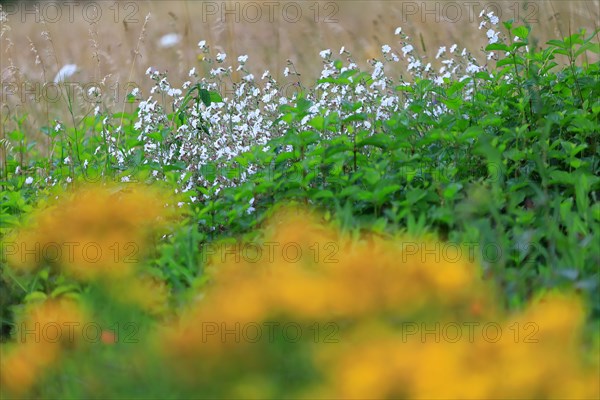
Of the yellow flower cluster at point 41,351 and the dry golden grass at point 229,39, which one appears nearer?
the yellow flower cluster at point 41,351

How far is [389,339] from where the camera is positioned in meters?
1.46

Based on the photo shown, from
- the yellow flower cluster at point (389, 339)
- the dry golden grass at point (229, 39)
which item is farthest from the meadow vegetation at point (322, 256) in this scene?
the dry golden grass at point (229, 39)

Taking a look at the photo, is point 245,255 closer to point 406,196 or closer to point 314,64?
point 406,196

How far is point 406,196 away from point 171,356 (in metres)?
1.43

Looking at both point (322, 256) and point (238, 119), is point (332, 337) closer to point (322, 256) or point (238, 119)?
point (322, 256)

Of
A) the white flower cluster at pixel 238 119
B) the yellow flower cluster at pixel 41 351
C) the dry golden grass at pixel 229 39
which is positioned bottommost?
the yellow flower cluster at pixel 41 351

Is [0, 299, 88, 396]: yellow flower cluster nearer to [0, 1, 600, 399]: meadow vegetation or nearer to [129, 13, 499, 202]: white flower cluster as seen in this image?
[0, 1, 600, 399]: meadow vegetation

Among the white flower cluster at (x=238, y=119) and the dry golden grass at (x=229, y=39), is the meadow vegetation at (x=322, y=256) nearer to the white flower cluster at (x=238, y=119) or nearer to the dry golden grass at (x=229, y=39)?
the white flower cluster at (x=238, y=119)

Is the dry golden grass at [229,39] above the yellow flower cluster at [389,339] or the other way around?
above

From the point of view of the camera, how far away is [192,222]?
314cm

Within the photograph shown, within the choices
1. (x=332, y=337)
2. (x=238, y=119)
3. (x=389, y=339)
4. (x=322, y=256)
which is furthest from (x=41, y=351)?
(x=238, y=119)

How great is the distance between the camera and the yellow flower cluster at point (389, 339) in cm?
132

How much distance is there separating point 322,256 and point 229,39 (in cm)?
263

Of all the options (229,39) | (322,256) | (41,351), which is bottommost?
(41,351)
